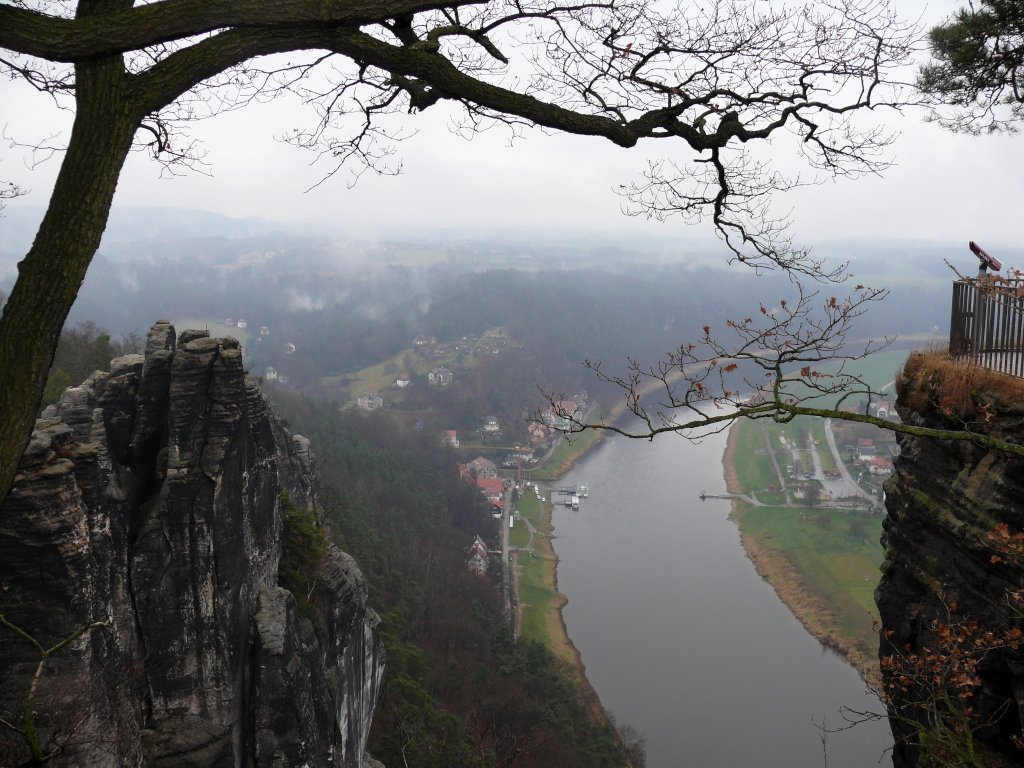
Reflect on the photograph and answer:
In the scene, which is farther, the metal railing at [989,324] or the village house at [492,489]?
the village house at [492,489]

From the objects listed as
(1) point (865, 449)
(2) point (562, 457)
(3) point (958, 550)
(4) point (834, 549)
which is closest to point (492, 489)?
(2) point (562, 457)

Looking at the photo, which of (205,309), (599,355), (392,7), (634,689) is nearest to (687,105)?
(392,7)

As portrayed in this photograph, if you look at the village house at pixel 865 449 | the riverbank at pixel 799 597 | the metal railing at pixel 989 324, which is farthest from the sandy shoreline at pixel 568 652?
the village house at pixel 865 449

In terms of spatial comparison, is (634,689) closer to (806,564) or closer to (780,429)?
(806,564)

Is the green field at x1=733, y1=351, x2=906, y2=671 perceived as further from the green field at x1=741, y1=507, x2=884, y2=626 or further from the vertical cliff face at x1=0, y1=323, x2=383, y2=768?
the vertical cliff face at x1=0, y1=323, x2=383, y2=768

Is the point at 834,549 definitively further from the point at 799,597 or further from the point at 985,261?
the point at 985,261

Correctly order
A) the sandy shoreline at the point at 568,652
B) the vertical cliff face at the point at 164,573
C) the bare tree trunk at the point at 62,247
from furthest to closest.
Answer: the sandy shoreline at the point at 568,652 < the vertical cliff face at the point at 164,573 < the bare tree trunk at the point at 62,247

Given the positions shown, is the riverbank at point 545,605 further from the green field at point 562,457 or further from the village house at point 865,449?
the village house at point 865,449
